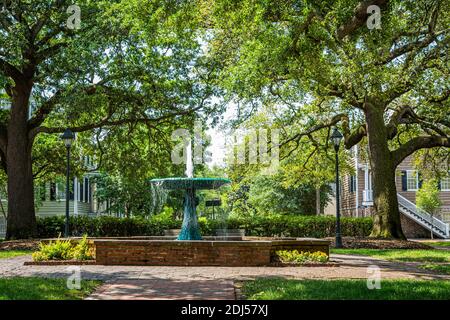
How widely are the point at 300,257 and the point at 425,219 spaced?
2743 cm

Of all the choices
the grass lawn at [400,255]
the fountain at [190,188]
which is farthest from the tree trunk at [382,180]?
the fountain at [190,188]

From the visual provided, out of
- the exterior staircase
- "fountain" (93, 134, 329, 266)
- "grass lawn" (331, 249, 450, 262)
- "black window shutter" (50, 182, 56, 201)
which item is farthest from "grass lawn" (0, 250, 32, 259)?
the exterior staircase

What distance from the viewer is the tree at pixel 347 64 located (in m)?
15.3

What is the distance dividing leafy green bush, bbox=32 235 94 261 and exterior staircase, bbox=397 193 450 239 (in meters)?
29.2

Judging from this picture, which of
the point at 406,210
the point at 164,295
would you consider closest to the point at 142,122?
the point at 164,295

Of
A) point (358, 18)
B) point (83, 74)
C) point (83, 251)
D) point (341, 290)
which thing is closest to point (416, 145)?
point (358, 18)

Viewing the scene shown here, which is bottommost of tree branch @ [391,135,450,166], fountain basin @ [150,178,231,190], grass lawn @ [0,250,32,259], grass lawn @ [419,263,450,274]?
grass lawn @ [419,263,450,274]

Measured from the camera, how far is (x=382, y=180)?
82.4 ft

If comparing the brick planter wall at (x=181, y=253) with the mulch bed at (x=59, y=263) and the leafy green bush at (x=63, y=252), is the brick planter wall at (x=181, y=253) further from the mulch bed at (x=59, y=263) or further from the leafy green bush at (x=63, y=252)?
the leafy green bush at (x=63, y=252)

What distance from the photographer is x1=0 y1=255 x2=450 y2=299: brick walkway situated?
9.59 metres

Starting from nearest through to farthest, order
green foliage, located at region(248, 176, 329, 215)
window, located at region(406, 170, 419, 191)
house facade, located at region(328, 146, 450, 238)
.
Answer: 1. house facade, located at region(328, 146, 450, 238)
2. window, located at region(406, 170, 419, 191)
3. green foliage, located at region(248, 176, 329, 215)

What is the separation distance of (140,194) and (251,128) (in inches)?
758

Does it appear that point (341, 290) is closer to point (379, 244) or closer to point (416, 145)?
point (379, 244)

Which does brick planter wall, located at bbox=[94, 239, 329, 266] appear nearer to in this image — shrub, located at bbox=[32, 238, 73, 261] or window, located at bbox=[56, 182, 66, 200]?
shrub, located at bbox=[32, 238, 73, 261]
